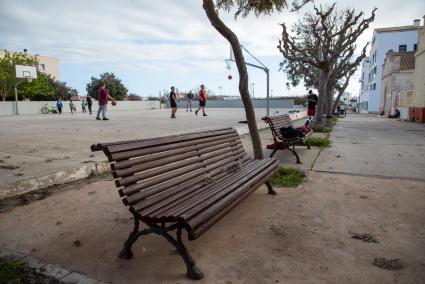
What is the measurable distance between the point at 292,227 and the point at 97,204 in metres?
2.31

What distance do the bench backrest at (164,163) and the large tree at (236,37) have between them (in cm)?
131

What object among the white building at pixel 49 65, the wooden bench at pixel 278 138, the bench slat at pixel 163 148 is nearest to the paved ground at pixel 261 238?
the bench slat at pixel 163 148

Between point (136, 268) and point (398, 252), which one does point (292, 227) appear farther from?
point (136, 268)

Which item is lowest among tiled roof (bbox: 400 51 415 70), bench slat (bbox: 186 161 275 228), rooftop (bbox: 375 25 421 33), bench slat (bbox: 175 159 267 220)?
bench slat (bbox: 186 161 275 228)

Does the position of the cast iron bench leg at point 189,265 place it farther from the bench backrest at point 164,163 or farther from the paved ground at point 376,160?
the paved ground at point 376,160

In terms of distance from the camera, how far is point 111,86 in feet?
212

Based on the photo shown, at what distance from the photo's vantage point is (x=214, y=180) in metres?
3.46

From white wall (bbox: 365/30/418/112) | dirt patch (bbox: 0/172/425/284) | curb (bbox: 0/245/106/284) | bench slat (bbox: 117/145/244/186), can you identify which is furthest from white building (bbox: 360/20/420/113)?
curb (bbox: 0/245/106/284)

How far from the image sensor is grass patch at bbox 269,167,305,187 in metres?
4.90

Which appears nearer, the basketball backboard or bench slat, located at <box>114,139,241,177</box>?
bench slat, located at <box>114,139,241,177</box>

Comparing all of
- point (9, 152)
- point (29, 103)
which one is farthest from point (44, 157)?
point (29, 103)

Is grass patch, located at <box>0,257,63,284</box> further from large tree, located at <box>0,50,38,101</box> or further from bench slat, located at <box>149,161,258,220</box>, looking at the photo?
large tree, located at <box>0,50,38,101</box>

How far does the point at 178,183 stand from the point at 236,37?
2.97 metres

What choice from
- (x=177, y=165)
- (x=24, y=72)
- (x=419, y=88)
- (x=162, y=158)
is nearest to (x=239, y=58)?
(x=177, y=165)
